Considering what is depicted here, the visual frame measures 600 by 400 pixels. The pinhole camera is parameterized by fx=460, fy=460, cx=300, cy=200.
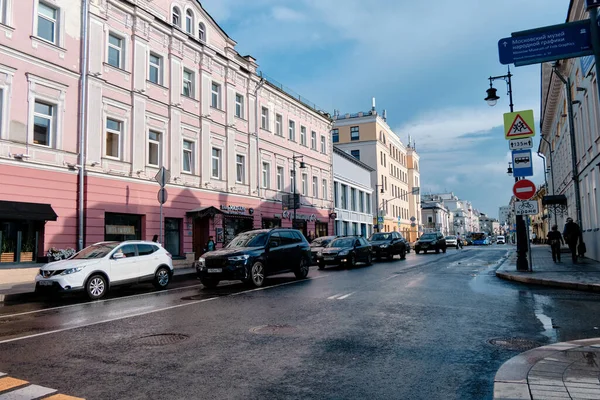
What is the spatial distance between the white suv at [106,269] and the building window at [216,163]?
43.1 feet

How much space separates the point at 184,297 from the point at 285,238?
16.3 feet

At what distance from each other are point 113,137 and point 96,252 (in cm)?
944

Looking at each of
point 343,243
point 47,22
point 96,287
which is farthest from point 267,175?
point 96,287

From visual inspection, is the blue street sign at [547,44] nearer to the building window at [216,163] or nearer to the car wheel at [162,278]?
the car wheel at [162,278]

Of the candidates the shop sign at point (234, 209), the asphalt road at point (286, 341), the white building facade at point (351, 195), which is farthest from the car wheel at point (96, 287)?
the white building facade at point (351, 195)

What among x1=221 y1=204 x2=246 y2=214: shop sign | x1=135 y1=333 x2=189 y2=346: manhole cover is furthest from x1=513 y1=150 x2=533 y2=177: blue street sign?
x1=221 y1=204 x2=246 y2=214: shop sign

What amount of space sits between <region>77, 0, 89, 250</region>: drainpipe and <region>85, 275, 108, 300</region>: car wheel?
21.3ft

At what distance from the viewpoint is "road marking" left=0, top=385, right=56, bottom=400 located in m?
4.20

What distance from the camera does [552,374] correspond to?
175 inches

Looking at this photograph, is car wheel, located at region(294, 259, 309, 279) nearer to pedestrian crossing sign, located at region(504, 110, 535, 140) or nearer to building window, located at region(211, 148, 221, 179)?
pedestrian crossing sign, located at region(504, 110, 535, 140)

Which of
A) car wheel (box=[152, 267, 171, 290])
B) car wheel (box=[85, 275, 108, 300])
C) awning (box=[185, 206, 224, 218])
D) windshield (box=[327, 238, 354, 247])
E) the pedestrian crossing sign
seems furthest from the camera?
awning (box=[185, 206, 224, 218])

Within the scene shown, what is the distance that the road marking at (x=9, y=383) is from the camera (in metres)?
4.50

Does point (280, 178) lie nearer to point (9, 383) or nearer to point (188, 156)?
point (188, 156)

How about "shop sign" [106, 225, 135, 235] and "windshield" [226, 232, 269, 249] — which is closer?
"windshield" [226, 232, 269, 249]
